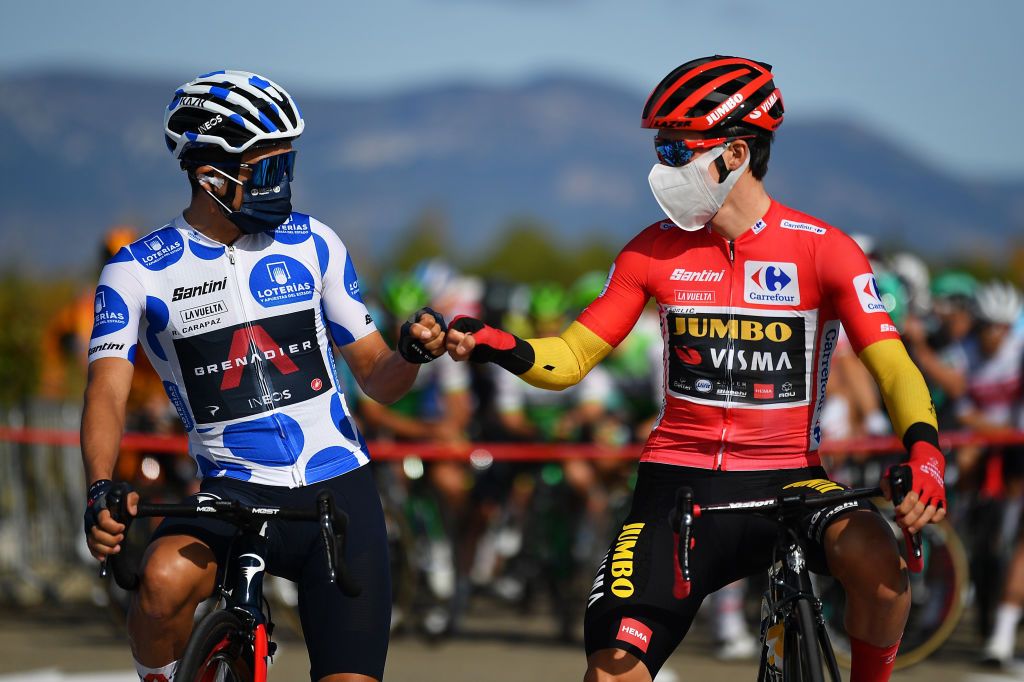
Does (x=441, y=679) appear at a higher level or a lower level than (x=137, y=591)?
lower

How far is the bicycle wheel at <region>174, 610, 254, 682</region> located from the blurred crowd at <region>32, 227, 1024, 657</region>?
504 cm

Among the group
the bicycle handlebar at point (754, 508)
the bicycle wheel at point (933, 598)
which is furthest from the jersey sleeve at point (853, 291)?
the bicycle wheel at point (933, 598)

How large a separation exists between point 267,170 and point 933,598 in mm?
6171

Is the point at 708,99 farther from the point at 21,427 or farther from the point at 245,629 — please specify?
the point at 21,427

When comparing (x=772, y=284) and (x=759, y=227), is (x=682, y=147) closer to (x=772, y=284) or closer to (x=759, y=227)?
(x=759, y=227)

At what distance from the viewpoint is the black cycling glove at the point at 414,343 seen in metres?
4.60

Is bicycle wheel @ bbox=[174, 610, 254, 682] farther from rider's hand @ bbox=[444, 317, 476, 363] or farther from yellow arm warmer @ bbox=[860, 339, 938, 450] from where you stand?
yellow arm warmer @ bbox=[860, 339, 938, 450]

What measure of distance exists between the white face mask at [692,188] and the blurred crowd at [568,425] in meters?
5.11

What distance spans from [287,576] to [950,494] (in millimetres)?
6768

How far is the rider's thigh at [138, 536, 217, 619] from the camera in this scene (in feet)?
14.0

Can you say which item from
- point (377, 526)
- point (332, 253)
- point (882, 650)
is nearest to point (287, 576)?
point (377, 526)

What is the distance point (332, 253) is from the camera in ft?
16.1

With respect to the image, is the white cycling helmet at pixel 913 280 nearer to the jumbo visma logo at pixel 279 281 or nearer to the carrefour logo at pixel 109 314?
the jumbo visma logo at pixel 279 281

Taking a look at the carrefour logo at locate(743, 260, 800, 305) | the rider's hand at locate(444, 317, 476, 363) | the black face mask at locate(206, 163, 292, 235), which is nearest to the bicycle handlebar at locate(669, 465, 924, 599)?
the carrefour logo at locate(743, 260, 800, 305)
